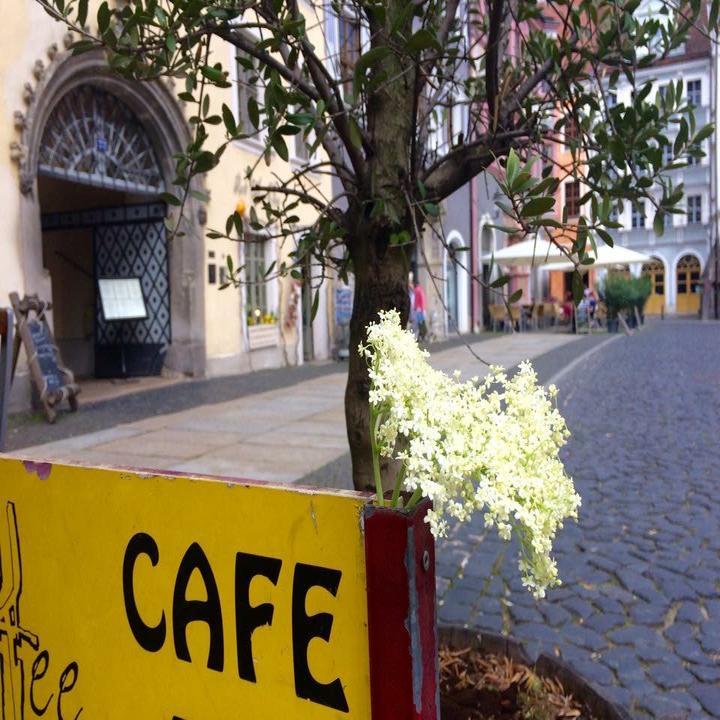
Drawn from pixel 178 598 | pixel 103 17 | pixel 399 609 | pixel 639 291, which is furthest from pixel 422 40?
pixel 639 291

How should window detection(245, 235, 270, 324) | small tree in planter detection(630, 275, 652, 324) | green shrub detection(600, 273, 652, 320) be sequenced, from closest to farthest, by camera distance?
1. window detection(245, 235, 270, 324)
2. green shrub detection(600, 273, 652, 320)
3. small tree in planter detection(630, 275, 652, 324)

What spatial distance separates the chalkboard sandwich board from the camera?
755 centimetres

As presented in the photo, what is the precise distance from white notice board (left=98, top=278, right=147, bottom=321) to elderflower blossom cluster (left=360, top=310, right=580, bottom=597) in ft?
33.5

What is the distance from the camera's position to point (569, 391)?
31.9 feet

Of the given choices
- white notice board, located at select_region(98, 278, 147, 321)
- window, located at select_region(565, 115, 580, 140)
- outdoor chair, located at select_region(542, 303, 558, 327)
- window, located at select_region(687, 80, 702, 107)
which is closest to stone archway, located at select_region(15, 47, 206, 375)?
white notice board, located at select_region(98, 278, 147, 321)

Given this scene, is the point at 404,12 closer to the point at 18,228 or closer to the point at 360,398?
the point at 360,398

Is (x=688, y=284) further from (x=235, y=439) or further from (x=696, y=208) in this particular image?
(x=235, y=439)

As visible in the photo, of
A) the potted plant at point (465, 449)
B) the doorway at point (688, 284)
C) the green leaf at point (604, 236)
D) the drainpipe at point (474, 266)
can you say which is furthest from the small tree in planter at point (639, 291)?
the potted plant at point (465, 449)

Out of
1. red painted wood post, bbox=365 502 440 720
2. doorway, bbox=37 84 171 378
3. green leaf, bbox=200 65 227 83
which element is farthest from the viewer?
doorway, bbox=37 84 171 378

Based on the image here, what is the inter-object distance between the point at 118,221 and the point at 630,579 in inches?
413

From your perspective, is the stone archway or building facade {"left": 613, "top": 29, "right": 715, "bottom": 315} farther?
building facade {"left": 613, "top": 29, "right": 715, "bottom": 315}

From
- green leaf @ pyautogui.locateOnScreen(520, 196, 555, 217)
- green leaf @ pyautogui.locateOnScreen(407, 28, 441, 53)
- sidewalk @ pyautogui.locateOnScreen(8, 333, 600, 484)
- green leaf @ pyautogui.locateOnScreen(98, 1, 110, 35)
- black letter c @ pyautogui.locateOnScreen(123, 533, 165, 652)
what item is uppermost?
green leaf @ pyautogui.locateOnScreen(98, 1, 110, 35)

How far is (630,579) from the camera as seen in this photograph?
3.37m

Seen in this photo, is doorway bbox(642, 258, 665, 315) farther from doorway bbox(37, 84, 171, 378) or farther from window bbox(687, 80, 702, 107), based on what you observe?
doorway bbox(37, 84, 171, 378)
